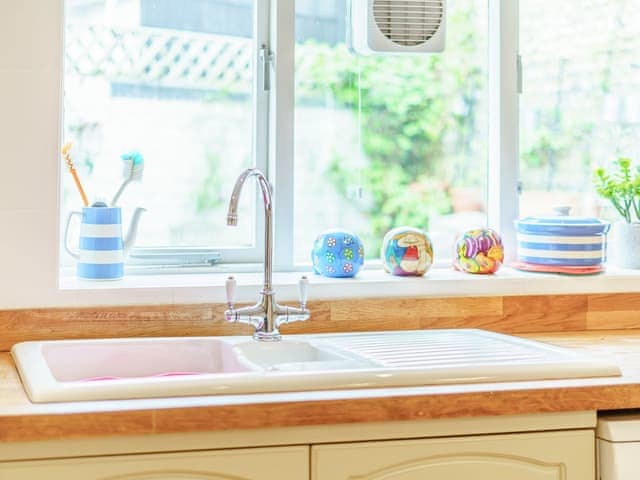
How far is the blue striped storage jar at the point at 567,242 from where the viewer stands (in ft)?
7.23

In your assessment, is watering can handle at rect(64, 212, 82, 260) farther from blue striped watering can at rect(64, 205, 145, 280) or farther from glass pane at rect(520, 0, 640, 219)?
glass pane at rect(520, 0, 640, 219)

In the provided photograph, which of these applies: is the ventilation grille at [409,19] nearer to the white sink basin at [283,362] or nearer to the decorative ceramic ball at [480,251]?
the decorative ceramic ball at [480,251]

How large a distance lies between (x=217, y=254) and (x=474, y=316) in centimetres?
70

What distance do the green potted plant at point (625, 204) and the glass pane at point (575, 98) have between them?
122mm

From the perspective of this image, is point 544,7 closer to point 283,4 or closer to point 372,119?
point 372,119

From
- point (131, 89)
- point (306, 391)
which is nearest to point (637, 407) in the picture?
point (306, 391)

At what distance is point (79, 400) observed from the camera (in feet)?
4.26

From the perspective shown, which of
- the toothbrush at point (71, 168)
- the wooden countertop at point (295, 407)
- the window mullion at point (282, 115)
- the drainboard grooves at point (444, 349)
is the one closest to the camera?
the wooden countertop at point (295, 407)

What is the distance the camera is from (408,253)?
2.12 metres

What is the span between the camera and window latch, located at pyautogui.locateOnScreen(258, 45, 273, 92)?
2217 mm

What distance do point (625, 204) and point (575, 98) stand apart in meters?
0.37

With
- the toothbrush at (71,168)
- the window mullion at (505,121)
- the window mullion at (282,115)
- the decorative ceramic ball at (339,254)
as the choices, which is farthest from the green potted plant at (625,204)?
the toothbrush at (71,168)

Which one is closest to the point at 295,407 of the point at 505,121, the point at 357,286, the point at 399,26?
the point at 357,286

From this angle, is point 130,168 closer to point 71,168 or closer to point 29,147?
point 71,168
